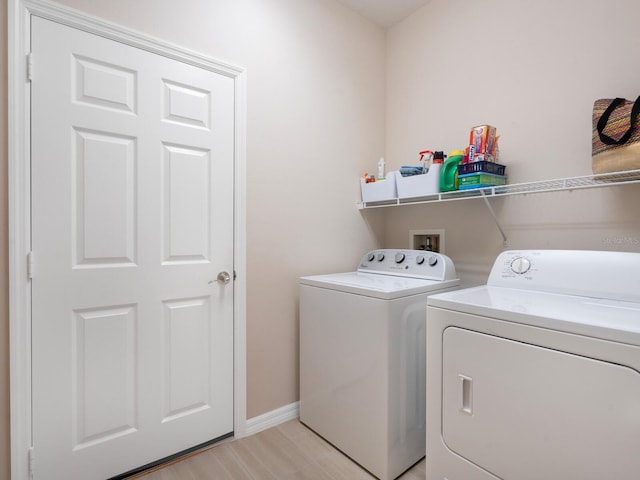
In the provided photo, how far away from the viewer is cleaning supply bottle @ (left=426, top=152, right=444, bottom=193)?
73.7 inches

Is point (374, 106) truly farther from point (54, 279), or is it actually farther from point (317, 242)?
point (54, 279)

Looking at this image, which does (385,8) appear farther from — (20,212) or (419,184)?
→ (20,212)

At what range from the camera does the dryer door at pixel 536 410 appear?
901 mm

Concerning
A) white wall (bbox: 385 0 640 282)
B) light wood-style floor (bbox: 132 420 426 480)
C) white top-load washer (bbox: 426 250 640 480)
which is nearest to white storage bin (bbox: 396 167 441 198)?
white wall (bbox: 385 0 640 282)

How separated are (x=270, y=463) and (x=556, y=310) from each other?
4.68 ft

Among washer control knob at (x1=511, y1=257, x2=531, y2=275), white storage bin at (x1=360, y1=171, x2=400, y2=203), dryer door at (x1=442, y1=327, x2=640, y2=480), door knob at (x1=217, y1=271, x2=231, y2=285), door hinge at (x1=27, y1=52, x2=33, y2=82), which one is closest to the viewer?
dryer door at (x1=442, y1=327, x2=640, y2=480)

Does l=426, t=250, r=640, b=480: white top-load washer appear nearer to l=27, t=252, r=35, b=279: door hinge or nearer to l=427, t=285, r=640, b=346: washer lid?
l=427, t=285, r=640, b=346: washer lid

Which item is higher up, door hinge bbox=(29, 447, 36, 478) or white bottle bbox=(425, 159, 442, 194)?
white bottle bbox=(425, 159, 442, 194)

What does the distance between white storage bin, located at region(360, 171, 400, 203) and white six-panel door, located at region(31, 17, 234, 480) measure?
91 centimetres

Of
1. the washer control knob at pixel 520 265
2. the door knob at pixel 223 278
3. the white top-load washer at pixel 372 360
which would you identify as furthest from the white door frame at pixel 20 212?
the washer control knob at pixel 520 265

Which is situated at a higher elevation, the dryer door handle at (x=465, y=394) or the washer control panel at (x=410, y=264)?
the washer control panel at (x=410, y=264)

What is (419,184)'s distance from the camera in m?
1.95

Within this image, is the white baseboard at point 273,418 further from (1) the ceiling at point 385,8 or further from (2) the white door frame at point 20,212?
(1) the ceiling at point 385,8

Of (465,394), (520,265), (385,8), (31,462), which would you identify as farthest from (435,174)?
(31,462)
